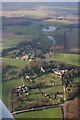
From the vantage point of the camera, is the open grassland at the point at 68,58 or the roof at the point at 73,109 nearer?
the roof at the point at 73,109

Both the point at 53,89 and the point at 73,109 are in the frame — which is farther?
the point at 53,89

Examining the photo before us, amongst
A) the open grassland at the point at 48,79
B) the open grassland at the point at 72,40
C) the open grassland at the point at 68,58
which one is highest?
the open grassland at the point at 72,40

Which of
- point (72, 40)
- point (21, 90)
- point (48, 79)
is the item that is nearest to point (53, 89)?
point (48, 79)

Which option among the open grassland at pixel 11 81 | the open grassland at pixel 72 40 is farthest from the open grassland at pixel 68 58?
the open grassland at pixel 11 81

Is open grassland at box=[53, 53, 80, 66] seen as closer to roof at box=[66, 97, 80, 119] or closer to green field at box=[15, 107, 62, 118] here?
roof at box=[66, 97, 80, 119]

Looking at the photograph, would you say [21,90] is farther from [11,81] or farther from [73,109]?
[73,109]

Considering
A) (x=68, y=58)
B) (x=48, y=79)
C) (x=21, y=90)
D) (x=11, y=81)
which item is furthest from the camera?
(x=68, y=58)

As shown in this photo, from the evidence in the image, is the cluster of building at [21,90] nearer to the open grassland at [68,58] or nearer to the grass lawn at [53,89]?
the grass lawn at [53,89]

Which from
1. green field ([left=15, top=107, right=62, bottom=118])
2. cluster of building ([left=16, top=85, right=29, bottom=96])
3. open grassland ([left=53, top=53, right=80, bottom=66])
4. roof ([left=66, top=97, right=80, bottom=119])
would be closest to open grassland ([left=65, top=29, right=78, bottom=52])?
open grassland ([left=53, top=53, right=80, bottom=66])

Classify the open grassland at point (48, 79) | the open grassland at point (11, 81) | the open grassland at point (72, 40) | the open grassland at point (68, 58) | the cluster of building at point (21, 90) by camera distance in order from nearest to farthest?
the open grassland at point (11, 81)
the cluster of building at point (21, 90)
the open grassland at point (48, 79)
the open grassland at point (68, 58)
the open grassland at point (72, 40)

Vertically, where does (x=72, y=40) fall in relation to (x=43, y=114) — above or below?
above
